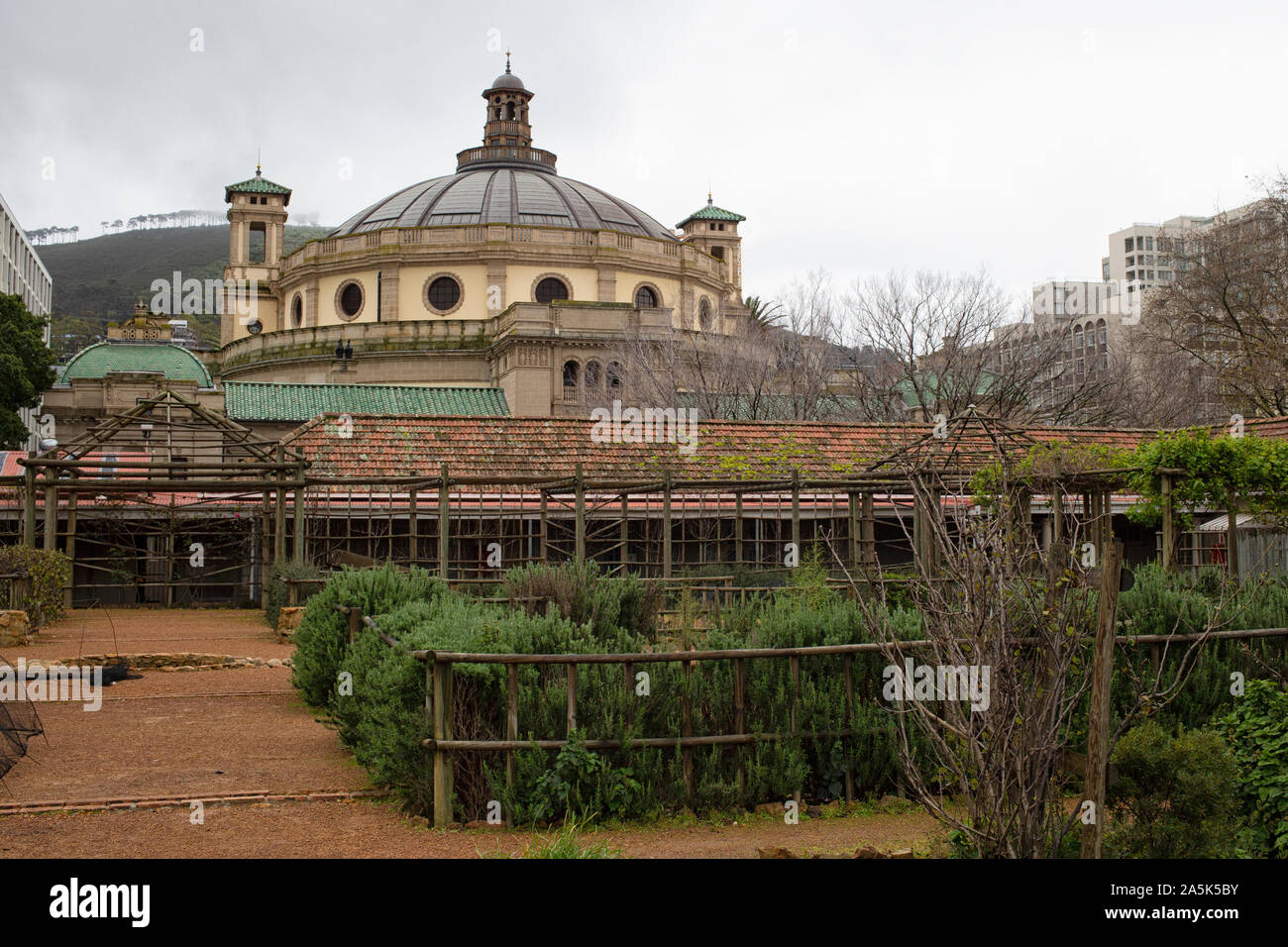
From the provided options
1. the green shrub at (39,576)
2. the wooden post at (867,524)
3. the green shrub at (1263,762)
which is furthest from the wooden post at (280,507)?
the green shrub at (1263,762)

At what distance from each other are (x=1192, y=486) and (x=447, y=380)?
3952cm

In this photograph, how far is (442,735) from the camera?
8266 mm

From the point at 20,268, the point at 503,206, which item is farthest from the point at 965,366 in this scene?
the point at 20,268

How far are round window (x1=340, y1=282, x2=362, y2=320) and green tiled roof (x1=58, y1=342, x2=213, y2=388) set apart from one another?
9.71 metres

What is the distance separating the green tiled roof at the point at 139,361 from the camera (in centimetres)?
4809

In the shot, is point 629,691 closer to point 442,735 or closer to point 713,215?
point 442,735

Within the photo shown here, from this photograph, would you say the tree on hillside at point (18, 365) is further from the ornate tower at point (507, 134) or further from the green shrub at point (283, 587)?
the ornate tower at point (507, 134)

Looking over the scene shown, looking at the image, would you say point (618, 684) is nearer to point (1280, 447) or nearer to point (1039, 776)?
point (1039, 776)

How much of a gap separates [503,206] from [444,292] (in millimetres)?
6453

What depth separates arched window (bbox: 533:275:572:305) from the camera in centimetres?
5753

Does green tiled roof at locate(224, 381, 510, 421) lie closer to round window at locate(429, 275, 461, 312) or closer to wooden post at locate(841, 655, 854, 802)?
round window at locate(429, 275, 461, 312)

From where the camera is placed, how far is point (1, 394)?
41875 millimetres
